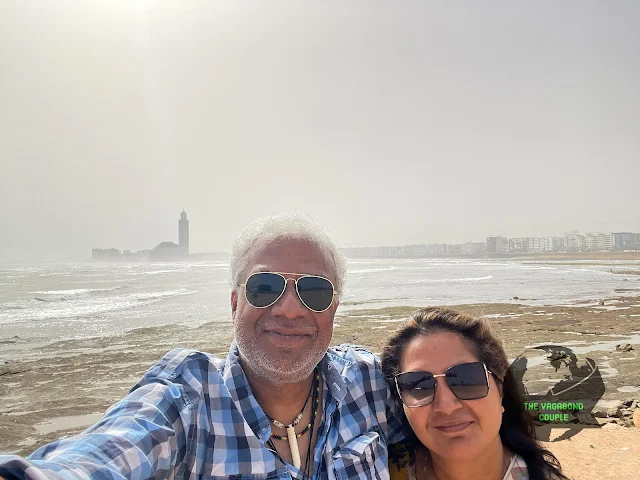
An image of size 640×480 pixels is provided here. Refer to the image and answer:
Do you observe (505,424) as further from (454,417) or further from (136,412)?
(136,412)

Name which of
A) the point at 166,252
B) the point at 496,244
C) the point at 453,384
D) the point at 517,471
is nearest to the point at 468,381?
the point at 453,384

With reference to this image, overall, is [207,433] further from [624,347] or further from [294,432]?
[624,347]

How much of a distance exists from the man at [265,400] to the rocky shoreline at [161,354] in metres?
5.83

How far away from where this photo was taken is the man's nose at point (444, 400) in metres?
2.21

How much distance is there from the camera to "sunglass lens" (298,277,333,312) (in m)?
2.39

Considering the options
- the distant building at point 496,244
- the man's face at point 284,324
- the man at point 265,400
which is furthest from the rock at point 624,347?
the distant building at point 496,244

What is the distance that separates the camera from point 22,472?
1168 mm

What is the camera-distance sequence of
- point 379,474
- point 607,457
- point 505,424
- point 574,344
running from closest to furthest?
point 379,474 < point 505,424 < point 607,457 < point 574,344

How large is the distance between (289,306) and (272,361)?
0.28 m

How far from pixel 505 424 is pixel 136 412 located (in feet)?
6.25

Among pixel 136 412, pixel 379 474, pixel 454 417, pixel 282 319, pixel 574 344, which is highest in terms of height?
pixel 282 319

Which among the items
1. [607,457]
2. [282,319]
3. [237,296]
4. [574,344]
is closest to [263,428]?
[282,319]

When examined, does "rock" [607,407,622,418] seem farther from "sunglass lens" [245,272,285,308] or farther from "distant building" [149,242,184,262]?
"distant building" [149,242,184,262]

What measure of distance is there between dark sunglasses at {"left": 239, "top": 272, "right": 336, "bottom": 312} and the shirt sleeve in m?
0.57
